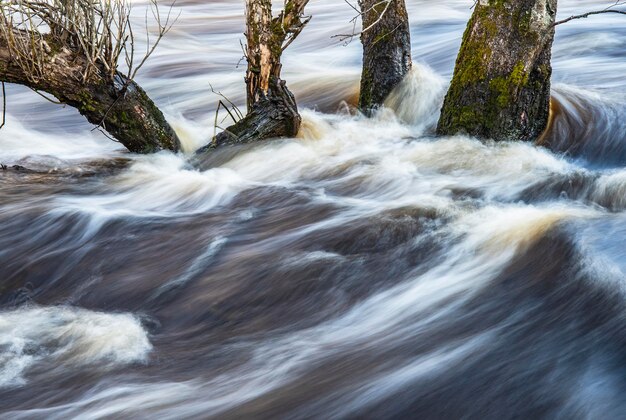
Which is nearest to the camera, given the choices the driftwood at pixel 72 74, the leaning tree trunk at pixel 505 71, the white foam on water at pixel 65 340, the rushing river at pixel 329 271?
the rushing river at pixel 329 271

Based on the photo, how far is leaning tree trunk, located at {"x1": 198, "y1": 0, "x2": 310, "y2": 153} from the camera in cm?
689

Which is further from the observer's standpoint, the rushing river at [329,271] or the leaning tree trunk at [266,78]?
the leaning tree trunk at [266,78]

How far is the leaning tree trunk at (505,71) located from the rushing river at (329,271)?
0.61 feet

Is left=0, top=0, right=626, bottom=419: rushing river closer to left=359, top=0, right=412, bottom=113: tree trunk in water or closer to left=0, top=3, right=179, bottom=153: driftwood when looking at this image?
left=359, top=0, right=412, bottom=113: tree trunk in water

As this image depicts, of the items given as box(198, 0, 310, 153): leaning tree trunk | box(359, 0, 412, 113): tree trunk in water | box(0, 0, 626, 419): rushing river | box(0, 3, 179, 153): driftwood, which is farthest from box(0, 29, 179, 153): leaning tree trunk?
box(359, 0, 412, 113): tree trunk in water

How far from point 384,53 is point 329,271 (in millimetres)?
3467

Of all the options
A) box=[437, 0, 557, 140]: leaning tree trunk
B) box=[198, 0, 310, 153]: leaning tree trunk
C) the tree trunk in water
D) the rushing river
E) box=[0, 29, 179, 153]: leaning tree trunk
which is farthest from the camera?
the tree trunk in water

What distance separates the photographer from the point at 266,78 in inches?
277

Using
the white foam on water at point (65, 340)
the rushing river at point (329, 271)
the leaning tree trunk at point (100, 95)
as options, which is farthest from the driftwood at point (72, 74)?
the white foam on water at point (65, 340)

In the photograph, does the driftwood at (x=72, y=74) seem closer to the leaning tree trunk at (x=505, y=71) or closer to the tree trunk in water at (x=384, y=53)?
the tree trunk in water at (x=384, y=53)

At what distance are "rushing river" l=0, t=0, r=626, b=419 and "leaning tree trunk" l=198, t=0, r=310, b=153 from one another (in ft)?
0.52

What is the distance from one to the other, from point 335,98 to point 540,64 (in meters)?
2.82

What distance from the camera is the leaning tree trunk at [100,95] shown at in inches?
245

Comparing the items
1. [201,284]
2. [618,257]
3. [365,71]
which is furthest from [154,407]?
[365,71]
